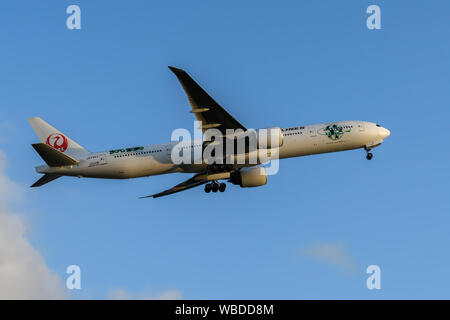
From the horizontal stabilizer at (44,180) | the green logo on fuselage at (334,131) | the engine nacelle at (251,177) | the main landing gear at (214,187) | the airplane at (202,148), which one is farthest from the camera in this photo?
the engine nacelle at (251,177)

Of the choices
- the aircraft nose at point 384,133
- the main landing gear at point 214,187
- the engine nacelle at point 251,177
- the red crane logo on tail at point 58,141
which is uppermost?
the aircraft nose at point 384,133

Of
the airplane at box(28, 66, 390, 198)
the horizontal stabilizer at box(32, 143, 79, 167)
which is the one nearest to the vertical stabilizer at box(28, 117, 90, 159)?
the airplane at box(28, 66, 390, 198)

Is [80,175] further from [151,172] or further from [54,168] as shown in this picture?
[151,172]

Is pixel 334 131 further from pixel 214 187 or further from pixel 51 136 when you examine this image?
pixel 51 136

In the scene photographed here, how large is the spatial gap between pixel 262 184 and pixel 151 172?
10227 mm

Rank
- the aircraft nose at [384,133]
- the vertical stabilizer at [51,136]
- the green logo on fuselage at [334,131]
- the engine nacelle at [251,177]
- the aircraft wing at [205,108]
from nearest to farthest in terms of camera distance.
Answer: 1. the aircraft wing at [205,108]
2. the green logo on fuselage at [334,131]
3. the vertical stabilizer at [51,136]
4. the engine nacelle at [251,177]
5. the aircraft nose at [384,133]

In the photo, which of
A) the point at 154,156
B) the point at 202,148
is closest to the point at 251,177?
the point at 202,148

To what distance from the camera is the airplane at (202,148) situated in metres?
46.9

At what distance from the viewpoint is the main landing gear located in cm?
5141

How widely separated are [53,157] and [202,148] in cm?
1205

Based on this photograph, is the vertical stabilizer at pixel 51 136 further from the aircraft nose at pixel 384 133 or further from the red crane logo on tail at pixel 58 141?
the aircraft nose at pixel 384 133

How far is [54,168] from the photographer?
4784cm

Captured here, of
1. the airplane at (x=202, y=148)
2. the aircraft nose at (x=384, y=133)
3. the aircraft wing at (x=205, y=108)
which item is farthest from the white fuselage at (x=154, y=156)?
the aircraft nose at (x=384, y=133)
